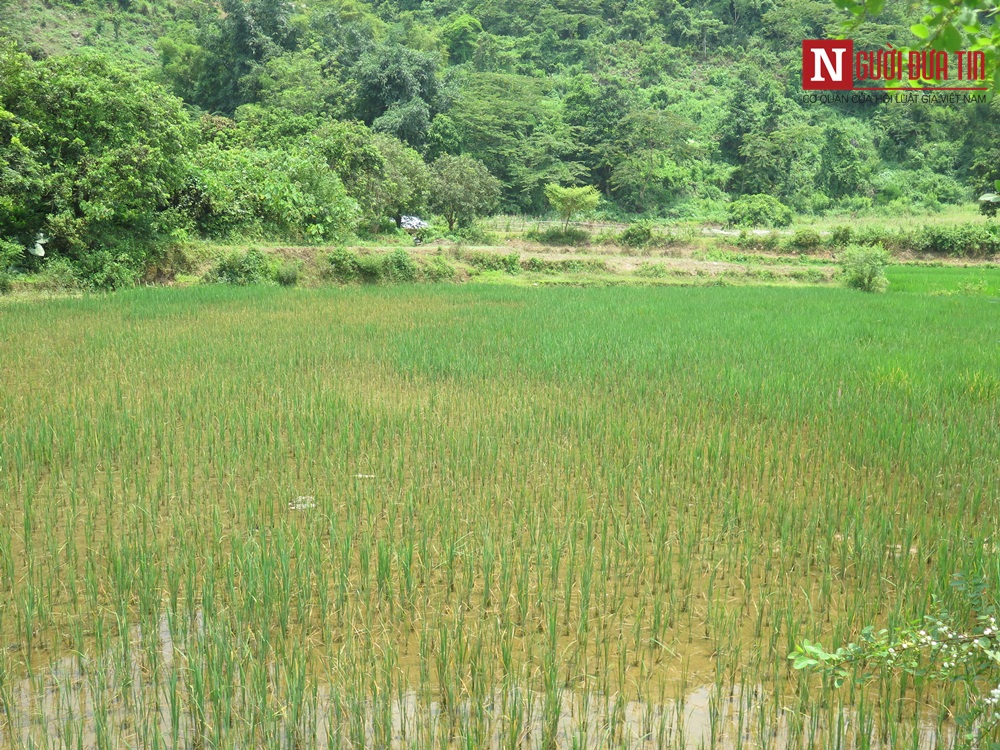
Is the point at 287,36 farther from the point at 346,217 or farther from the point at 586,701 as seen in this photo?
the point at 586,701

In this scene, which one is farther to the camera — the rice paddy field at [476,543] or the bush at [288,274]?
the bush at [288,274]

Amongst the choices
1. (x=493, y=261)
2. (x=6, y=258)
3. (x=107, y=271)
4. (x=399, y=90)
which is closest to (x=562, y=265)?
(x=493, y=261)

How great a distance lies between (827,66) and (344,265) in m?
31.1

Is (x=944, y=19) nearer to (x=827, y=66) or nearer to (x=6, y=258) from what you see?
(x=6, y=258)

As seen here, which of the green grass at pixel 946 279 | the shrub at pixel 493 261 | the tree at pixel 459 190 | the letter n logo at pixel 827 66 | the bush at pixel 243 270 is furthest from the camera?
the letter n logo at pixel 827 66

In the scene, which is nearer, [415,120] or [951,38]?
[951,38]

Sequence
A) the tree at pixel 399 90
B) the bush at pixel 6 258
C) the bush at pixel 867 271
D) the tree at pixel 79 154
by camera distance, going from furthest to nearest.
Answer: the tree at pixel 399 90, the bush at pixel 867 271, the tree at pixel 79 154, the bush at pixel 6 258

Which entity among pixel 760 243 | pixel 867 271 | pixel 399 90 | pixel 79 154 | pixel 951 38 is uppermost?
pixel 399 90

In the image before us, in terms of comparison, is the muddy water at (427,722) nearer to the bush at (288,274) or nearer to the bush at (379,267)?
Answer: the bush at (288,274)

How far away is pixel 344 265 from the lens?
15.9 m

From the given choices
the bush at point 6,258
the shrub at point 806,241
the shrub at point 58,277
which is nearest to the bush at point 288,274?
the shrub at point 58,277

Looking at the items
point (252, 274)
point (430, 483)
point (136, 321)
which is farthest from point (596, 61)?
point (430, 483)

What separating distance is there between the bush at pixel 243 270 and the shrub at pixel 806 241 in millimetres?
15488

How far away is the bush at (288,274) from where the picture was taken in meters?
15.1
